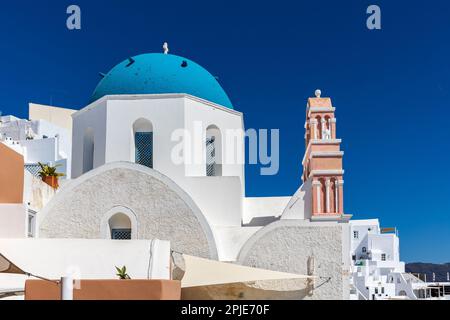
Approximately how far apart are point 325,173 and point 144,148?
5.59 m

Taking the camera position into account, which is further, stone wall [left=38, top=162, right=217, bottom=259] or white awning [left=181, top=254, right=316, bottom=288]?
stone wall [left=38, top=162, right=217, bottom=259]

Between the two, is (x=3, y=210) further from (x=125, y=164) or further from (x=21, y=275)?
(x=125, y=164)

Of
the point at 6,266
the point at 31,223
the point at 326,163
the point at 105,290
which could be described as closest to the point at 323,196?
the point at 326,163

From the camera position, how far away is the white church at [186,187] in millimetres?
15336

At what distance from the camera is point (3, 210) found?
14.7m

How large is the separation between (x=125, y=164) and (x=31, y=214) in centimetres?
264

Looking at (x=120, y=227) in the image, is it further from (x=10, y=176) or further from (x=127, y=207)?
(x=10, y=176)

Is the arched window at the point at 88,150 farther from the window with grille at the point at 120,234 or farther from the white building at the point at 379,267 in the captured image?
the white building at the point at 379,267

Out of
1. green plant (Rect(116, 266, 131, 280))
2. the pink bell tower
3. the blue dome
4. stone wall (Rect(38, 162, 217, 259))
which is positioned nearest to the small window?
stone wall (Rect(38, 162, 217, 259))

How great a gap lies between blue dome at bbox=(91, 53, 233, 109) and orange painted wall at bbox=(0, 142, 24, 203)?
174 inches

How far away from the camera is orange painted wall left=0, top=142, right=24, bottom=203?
14734 millimetres

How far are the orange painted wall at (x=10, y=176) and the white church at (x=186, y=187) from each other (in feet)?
0.49

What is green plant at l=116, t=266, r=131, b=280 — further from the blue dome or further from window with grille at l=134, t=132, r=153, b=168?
the blue dome
